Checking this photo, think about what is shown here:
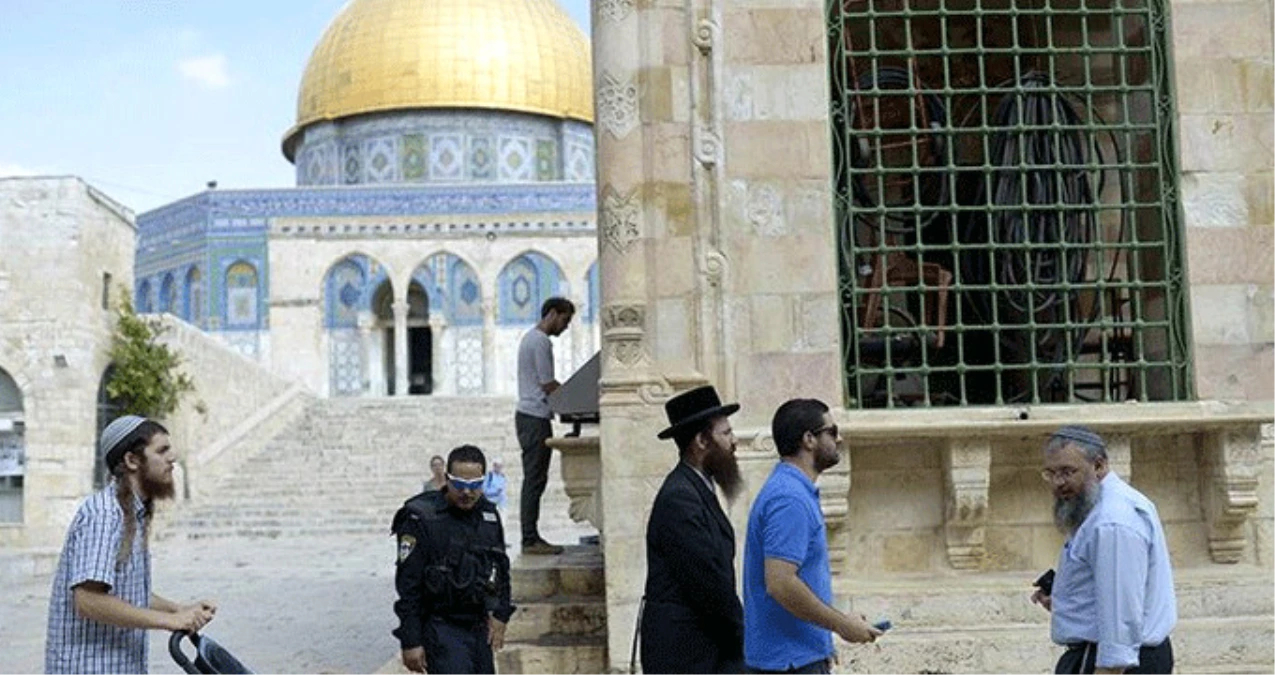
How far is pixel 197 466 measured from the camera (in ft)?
80.7

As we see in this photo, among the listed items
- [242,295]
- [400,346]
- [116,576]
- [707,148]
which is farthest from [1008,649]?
[242,295]

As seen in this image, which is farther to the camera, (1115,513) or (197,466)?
(197,466)

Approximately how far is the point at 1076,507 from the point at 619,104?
12.2 ft

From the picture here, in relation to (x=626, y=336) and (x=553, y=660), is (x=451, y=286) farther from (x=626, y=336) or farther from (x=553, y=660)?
(x=626, y=336)

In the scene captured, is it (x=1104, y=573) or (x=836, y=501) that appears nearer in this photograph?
(x=1104, y=573)

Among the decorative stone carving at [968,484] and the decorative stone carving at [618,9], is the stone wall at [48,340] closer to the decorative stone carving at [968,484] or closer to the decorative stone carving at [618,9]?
the decorative stone carving at [618,9]

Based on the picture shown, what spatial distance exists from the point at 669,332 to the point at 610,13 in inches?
63.6

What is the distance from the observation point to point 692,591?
477 cm

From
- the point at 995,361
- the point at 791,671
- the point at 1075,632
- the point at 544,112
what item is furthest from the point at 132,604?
the point at 544,112

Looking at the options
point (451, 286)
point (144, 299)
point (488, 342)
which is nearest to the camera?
point (488, 342)

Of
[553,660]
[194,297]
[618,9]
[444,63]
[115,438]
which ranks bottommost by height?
[553,660]

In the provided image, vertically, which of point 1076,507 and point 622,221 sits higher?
point 622,221

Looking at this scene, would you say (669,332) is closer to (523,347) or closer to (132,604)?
(523,347)

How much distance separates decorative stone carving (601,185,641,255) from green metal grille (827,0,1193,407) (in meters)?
1.04
